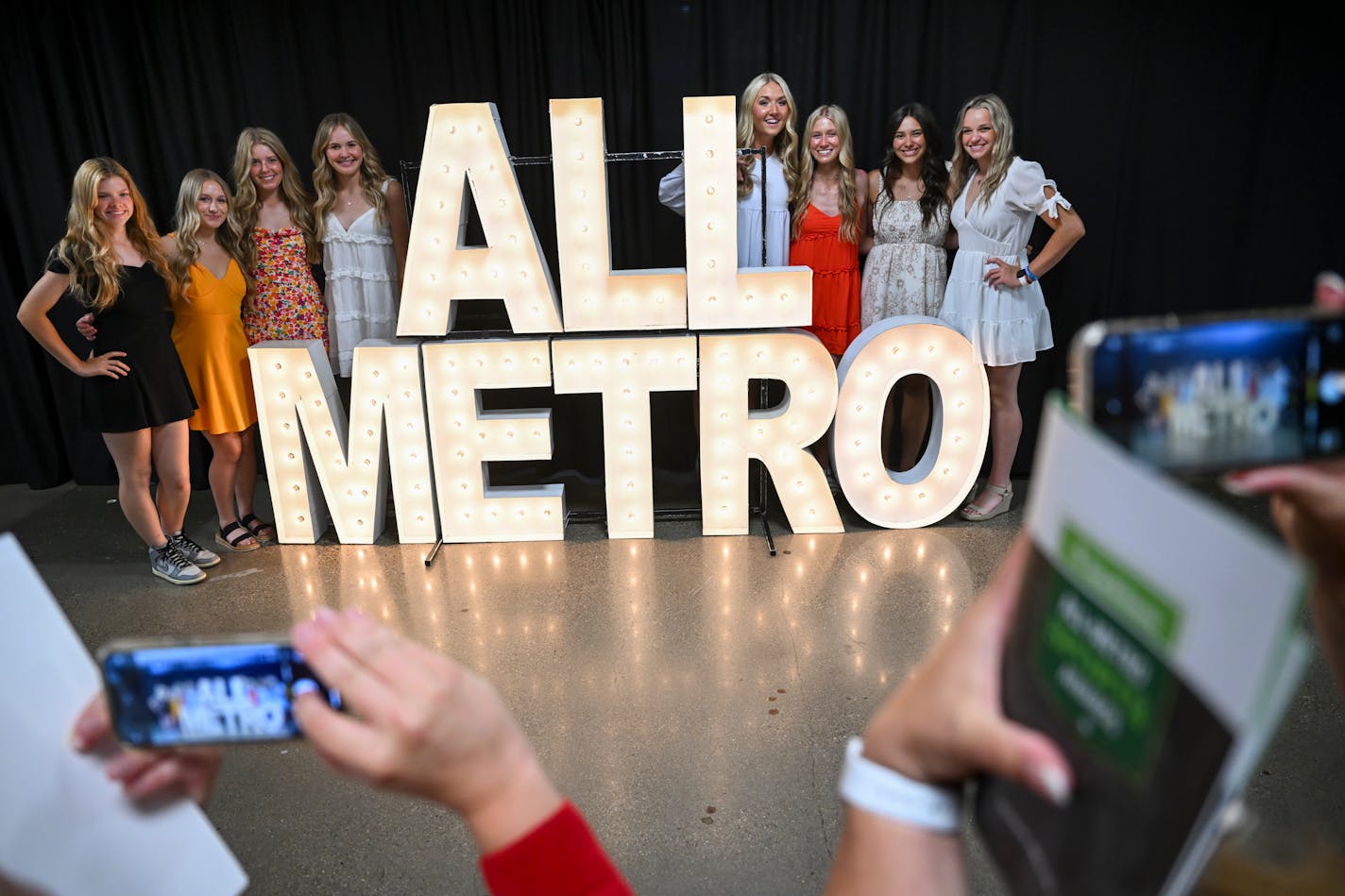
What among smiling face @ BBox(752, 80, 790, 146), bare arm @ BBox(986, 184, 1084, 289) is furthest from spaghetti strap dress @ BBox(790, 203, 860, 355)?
bare arm @ BBox(986, 184, 1084, 289)

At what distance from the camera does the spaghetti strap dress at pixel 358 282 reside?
3.71 meters

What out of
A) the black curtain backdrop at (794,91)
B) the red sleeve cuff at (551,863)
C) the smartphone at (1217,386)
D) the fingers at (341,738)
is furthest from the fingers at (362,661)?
the black curtain backdrop at (794,91)

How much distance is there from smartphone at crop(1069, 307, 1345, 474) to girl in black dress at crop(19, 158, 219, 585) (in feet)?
10.9

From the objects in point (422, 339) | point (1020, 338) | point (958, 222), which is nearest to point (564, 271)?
point (422, 339)

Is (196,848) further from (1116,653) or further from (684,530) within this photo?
Result: (684,530)

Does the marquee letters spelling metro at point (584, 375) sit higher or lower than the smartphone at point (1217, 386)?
lower

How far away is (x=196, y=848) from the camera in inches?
28.8

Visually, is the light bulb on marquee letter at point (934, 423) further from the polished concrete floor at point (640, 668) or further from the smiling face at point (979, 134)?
the smiling face at point (979, 134)

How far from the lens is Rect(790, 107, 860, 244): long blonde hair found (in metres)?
3.65

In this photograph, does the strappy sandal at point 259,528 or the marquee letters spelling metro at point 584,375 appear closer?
the marquee letters spelling metro at point 584,375

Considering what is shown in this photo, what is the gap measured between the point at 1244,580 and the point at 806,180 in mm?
3562

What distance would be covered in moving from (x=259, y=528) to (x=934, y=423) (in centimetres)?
265

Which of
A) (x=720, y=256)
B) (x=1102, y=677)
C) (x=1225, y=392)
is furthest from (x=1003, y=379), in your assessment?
(x=1102, y=677)

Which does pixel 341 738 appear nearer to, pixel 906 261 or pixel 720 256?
pixel 720 256
